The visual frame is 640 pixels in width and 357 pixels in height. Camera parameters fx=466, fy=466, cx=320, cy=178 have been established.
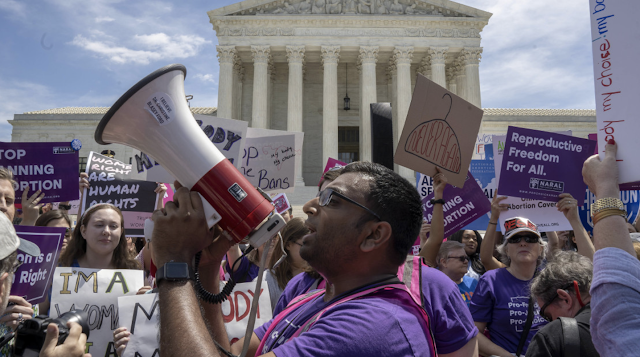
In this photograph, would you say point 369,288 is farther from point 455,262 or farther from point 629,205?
point 629,205

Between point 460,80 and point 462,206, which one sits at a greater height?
point 460,80

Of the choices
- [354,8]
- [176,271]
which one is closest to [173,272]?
[176,271]

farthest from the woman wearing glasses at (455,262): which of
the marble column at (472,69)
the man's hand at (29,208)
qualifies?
the marble column at (472,69)

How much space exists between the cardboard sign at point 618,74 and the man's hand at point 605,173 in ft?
0.13

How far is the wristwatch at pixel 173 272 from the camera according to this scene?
177cm

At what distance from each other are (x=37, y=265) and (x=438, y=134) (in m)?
3.96

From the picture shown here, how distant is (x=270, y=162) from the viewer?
336 inches

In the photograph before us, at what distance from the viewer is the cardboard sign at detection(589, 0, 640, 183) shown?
232 cm

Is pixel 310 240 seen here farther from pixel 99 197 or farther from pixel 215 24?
pixel 215 24

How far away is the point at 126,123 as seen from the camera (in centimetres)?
211

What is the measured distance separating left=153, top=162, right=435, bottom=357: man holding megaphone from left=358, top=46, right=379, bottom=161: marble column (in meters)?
30.0

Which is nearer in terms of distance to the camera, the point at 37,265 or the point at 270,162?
the point at 37,265

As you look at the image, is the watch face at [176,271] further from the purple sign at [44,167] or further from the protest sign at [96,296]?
the purple sign at [44,167]

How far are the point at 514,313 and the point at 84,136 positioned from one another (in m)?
40.3
